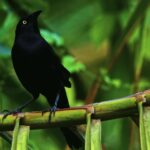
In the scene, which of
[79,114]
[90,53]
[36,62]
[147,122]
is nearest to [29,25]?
[36,62]

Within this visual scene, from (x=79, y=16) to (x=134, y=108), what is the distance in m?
3.51

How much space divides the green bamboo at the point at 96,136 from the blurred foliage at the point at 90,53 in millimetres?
672

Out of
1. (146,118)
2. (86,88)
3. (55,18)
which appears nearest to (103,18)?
(55,18)

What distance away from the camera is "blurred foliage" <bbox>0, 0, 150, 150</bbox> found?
2885mm

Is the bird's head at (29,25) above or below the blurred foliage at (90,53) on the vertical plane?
below

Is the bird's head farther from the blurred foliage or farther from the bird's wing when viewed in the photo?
the blurred foliage

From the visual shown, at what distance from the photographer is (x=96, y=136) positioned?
120 cm

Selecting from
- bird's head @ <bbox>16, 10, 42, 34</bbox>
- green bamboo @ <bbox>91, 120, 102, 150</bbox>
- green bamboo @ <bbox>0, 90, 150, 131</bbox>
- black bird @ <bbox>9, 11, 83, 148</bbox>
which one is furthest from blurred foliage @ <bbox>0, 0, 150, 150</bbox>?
green bamboo @ <bbox>91, 120, 102, 150</bbox>

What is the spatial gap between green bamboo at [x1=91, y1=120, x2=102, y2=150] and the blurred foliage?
0.67 meters

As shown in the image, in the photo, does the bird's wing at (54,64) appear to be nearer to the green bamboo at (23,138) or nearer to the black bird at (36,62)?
the black bird at (36,62)

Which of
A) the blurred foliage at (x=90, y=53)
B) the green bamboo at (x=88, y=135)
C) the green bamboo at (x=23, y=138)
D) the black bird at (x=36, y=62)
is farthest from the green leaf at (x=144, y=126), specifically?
the black bird at (x=36, y=62)

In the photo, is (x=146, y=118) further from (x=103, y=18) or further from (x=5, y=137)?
(x=103, y=18)

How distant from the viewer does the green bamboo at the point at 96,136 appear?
117cm

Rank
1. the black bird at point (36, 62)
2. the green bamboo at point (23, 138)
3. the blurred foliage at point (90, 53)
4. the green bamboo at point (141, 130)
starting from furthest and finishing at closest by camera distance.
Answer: the blurred foliage at point (90, 53)
the black bird at point (36, 62)
the green bamboo at point (23, 138)
the green bamboo at point (141, 130)
